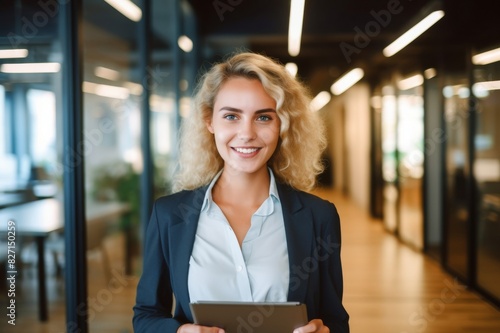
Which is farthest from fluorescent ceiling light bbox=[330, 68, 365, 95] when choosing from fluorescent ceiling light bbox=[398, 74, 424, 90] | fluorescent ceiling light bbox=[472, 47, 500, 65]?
fluorescent ceiling light bbox=[472, 47, 500, 65]

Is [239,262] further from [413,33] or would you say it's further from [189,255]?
[413,33]

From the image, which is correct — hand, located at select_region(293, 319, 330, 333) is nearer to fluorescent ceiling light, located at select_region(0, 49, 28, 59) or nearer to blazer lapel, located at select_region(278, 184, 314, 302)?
blazer lapel, located at select_region(278, 184, 314, 302)

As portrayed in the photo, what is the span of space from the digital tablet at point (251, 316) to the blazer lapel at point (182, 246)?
18 cm

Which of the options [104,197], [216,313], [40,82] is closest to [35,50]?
[40,82]

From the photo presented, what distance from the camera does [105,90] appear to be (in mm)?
3893

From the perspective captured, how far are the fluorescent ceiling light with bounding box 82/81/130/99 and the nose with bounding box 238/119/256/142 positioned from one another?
150cm

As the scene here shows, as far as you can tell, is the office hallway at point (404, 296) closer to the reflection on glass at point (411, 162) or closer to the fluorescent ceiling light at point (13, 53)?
the reflection on glass at point (411, 162)

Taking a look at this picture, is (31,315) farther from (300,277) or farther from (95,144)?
(300,277)

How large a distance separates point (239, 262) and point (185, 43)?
5412mm

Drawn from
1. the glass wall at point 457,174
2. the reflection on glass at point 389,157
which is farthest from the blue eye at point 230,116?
the reflection on glass at point 389,157

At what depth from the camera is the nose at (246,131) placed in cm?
163

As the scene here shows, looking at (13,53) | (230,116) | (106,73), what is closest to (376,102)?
(106,73)

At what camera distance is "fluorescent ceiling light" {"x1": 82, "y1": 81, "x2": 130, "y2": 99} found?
320cm

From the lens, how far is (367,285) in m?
6.28
